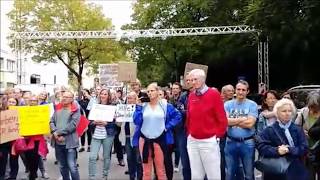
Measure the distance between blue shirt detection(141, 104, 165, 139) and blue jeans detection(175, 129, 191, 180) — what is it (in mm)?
1031

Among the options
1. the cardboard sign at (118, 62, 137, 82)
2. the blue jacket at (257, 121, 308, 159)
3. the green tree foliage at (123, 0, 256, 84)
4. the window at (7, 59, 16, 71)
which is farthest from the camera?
the window at (7, 59, 16, 71)

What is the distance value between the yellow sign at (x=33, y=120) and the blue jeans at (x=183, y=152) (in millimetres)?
2344

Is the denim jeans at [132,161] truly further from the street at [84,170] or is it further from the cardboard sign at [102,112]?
the street at [84,170]

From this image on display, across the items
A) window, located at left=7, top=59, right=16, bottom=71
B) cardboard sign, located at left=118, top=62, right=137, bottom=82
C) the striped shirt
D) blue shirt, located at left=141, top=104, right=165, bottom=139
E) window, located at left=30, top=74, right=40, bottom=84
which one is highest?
window, located at left=7, top=59, right=16, bottom=71

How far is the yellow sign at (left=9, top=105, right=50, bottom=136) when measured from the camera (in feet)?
32.0

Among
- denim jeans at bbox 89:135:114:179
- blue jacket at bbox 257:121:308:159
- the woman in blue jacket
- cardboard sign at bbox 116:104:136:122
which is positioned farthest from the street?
blue jacket at bbox 257:121:308:159

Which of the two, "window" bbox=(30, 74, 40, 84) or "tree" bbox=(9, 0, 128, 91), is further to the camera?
"window" bbox=(30, 74, 40, 84)

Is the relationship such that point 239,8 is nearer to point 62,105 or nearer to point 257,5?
point 257,5

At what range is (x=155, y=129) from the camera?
870cm

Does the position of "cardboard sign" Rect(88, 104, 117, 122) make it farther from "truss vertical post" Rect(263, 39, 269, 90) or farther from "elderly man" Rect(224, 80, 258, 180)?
"truss vertical post" Rect(263, 39, 269, 90)

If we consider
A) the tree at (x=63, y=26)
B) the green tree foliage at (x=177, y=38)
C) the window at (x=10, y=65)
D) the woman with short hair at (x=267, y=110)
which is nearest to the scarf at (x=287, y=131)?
the woman with short hair at (x=267, y=110)

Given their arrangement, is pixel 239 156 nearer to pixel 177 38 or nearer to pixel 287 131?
pixel 287 131

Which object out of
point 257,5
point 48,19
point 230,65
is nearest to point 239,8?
point 230,65

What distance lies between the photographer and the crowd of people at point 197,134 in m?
6.32
